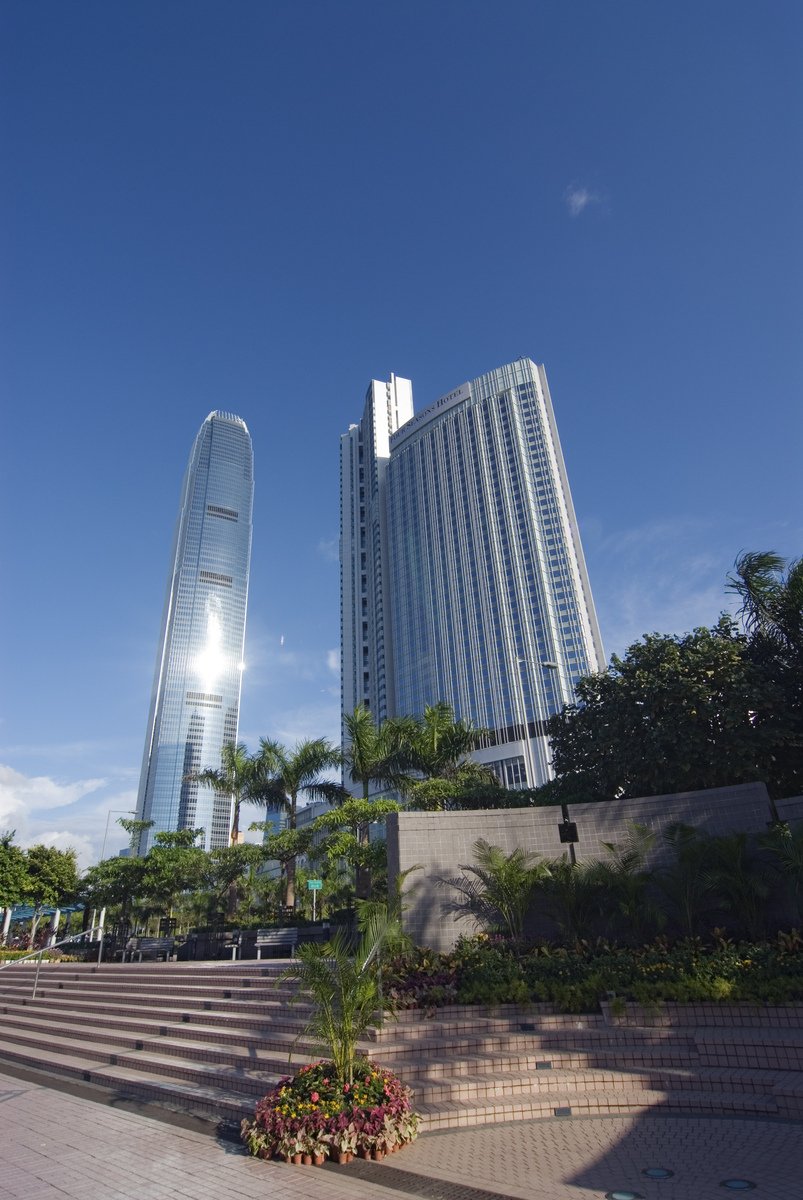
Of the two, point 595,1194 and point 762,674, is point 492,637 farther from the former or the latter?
point 595,1194

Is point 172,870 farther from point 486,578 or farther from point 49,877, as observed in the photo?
point 486,578

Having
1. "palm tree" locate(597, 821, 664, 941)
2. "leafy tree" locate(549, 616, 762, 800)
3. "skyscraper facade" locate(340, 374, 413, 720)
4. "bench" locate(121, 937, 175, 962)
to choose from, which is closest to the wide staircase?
"palm tree" locate(597, 821, 664, 941)

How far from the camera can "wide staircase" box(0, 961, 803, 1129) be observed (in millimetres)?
7477

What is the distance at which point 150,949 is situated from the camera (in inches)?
902

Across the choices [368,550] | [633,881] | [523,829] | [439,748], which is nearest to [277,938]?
[439,748]

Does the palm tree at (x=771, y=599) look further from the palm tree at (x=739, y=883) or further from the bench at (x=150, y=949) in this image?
the bench at (x=150, y=949)

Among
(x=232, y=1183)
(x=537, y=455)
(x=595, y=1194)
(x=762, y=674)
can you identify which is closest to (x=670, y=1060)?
(x=595, y=1194)

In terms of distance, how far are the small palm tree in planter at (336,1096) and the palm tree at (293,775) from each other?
62.4ft

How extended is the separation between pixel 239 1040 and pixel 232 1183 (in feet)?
15.6

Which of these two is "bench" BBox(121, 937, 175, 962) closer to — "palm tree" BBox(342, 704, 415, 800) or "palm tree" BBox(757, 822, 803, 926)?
"palm tree" BBox(342, 704, 415, 800)

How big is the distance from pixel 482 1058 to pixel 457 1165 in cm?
277

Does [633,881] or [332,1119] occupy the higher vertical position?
[633,881]

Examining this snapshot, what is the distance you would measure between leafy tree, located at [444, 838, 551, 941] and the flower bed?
599 cm

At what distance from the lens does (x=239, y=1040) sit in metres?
10.1
